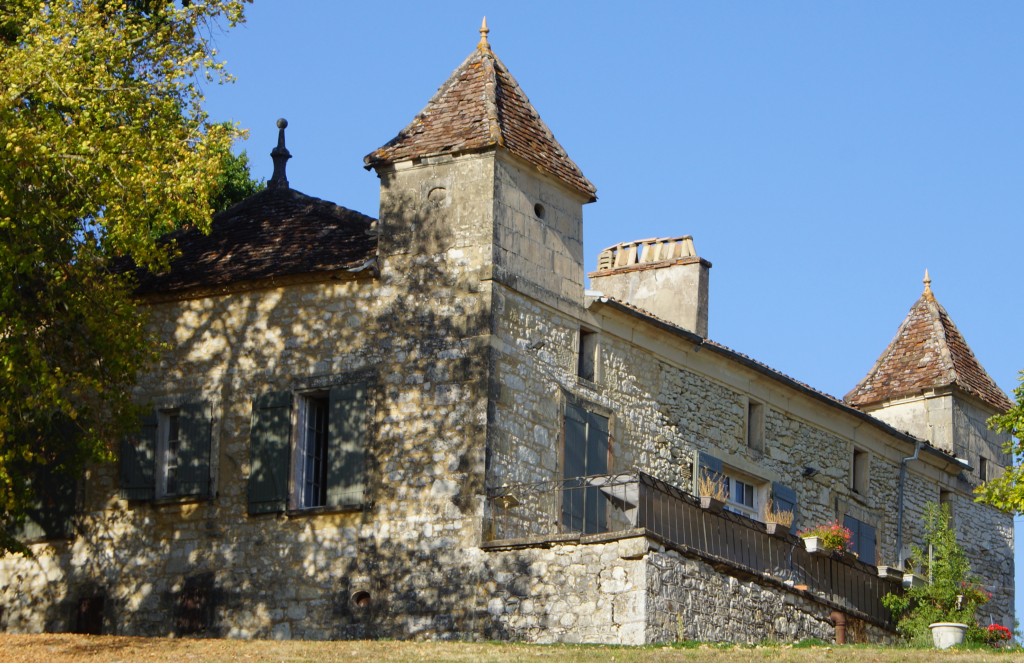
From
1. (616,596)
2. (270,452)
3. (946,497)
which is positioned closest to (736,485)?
(946,497)

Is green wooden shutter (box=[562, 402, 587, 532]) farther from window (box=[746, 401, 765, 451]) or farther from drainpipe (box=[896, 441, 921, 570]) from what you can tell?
drainpipe (box=[896, 441, 921, 570])

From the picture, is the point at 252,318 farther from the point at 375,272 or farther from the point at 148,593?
the point at 148,593

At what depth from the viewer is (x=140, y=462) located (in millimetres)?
26969

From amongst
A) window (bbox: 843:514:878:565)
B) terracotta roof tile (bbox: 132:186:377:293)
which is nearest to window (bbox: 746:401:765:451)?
window (bbox: 843:514:878:565)

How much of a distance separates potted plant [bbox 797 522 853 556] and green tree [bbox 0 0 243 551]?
952 cm

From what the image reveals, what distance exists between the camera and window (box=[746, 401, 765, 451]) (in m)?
30.6

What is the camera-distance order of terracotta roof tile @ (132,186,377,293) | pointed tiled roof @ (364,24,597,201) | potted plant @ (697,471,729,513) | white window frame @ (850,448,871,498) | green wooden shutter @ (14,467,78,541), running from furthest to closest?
white window frame @ (850,448,871,498)
potted plant @ (697,471,729,513)
green wooden shutter @ (14,467,78,541)
terracotta roof tile @ (132,186,377,293)
pointed tiled roof @ (364,24,597,201)

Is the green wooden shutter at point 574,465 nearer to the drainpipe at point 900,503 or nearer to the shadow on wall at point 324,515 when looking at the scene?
the shadow on wall at point 324,515

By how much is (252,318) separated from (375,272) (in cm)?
199

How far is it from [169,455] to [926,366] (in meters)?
15.9

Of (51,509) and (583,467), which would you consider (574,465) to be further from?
(51,509)

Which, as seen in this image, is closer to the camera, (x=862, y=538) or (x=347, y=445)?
(x=347, y=445)

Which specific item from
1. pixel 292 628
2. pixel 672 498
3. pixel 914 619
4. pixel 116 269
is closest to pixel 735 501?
pixel 914 619

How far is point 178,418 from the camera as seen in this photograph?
2709 centimetres
